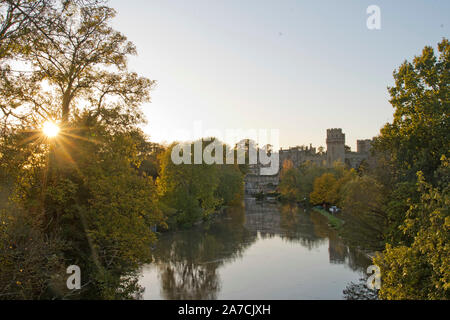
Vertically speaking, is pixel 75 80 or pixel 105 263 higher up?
pixel 75 80

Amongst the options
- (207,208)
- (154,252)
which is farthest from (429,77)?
(207,208)

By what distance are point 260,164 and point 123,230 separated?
371ft

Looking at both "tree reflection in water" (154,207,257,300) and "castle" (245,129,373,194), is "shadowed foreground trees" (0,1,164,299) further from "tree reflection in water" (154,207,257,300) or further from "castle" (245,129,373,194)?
"castle" (245,129,373,194)

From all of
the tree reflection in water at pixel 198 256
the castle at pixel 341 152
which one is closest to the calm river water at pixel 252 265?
the tree reflection in water at pixel 198 256

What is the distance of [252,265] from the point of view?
2462 centimetres

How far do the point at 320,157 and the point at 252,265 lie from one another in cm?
8998

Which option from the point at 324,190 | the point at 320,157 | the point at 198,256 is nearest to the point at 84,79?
the point at 198,256

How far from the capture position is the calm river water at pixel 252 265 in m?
19.1

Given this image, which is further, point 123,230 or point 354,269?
point 354,269

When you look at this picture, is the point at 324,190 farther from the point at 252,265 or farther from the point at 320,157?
the point at 320,157

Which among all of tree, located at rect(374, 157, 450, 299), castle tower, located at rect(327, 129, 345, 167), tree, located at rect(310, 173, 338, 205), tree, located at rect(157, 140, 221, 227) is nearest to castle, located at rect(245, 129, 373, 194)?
castle tower, located at rect(327, 129, 345, 167)
